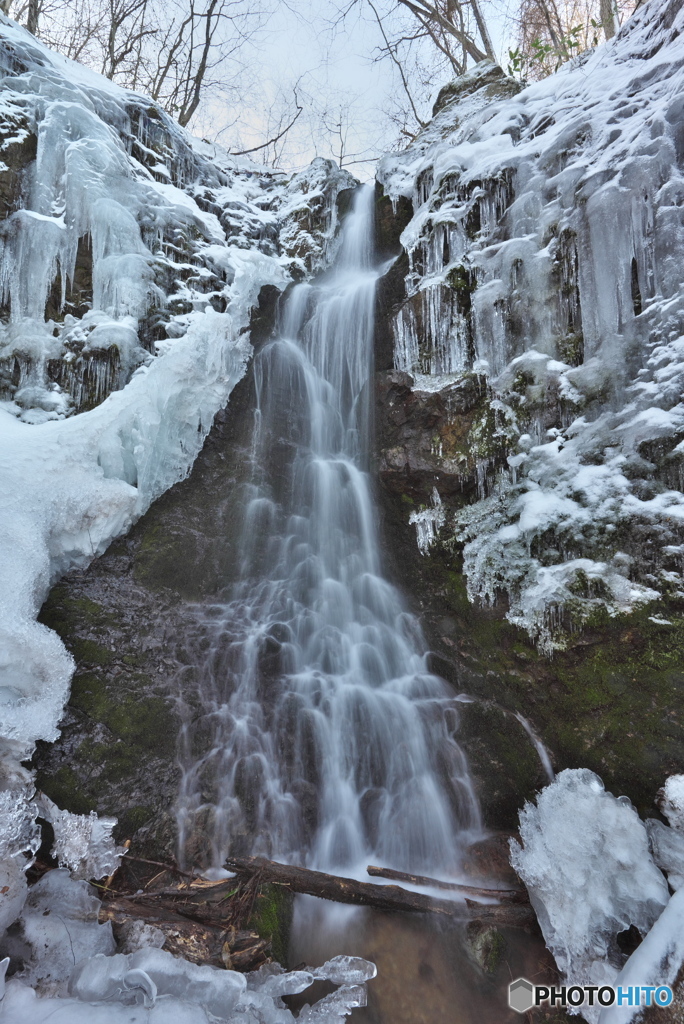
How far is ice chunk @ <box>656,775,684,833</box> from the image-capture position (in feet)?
8.56

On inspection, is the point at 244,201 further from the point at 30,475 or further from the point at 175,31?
the point at 175,31

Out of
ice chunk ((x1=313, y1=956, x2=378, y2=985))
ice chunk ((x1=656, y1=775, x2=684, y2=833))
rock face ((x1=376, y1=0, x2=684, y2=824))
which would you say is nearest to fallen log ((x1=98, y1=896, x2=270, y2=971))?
ice chunk ((x1=313, y1=956, x2=378, y2=985))

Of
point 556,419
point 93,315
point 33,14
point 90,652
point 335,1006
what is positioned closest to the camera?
point 335,1006

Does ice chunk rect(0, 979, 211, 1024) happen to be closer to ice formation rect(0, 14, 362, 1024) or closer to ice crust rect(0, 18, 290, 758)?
ice formation rect(0, 14, 362, 1024)

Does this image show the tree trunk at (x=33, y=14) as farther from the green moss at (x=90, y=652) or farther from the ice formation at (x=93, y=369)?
the green moss at (x=90, y=652)

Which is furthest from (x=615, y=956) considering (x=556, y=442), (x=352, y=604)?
(x=556, y=442)

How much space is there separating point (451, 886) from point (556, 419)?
3426 mm

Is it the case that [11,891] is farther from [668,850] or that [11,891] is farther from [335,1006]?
[668,850]

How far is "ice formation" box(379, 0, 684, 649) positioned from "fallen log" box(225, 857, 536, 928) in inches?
67.5

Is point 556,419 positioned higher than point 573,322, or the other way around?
point 573,322

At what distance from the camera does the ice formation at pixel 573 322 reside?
329 cm

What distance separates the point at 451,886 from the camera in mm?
2879

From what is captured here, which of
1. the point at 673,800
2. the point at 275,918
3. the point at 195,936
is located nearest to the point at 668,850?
the point at 673,800

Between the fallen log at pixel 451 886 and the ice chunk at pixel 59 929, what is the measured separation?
5.04ft
